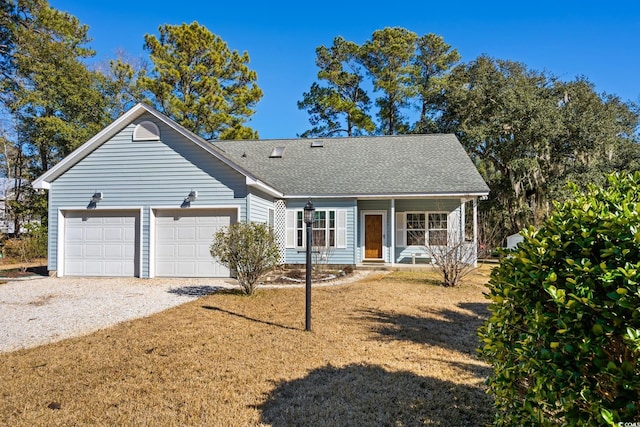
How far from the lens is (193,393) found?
3.77m

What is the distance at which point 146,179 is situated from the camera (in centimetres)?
1209

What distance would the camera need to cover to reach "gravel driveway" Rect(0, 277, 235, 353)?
21.0 ft

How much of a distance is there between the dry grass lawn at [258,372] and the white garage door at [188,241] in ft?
15.0

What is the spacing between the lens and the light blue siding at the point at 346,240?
48.7 ft

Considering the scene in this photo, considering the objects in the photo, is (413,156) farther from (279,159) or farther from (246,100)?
(246,100)

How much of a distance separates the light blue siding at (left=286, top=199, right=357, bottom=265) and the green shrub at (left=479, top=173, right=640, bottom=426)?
12.5 meters

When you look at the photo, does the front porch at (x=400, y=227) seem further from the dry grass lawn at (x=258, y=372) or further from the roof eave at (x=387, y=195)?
the dry grass lawn at (x=258, y=372)

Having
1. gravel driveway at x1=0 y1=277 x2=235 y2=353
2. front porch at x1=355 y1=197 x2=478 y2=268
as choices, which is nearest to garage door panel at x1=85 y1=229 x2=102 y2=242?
gravel driveway at x1=0 y1=277 x2=235 y2=353

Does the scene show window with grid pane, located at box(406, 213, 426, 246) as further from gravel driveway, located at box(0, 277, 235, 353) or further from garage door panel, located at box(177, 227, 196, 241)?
garage door panel, located at box(177, 227, 196, 241)

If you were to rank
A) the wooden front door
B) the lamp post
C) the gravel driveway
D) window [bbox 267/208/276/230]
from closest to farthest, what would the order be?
the lamp post
the gravel driveway
window [bbox 267/208/276/230]
the wooden front door


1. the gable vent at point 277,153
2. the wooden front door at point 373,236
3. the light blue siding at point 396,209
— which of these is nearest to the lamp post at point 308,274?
the light blue siding at point 396,209

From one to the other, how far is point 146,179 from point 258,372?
958 centimetres

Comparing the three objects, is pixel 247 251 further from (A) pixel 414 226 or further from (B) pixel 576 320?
(A) pixel 414 226

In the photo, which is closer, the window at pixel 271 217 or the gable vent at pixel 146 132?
the gable vent at pixel 146 132
